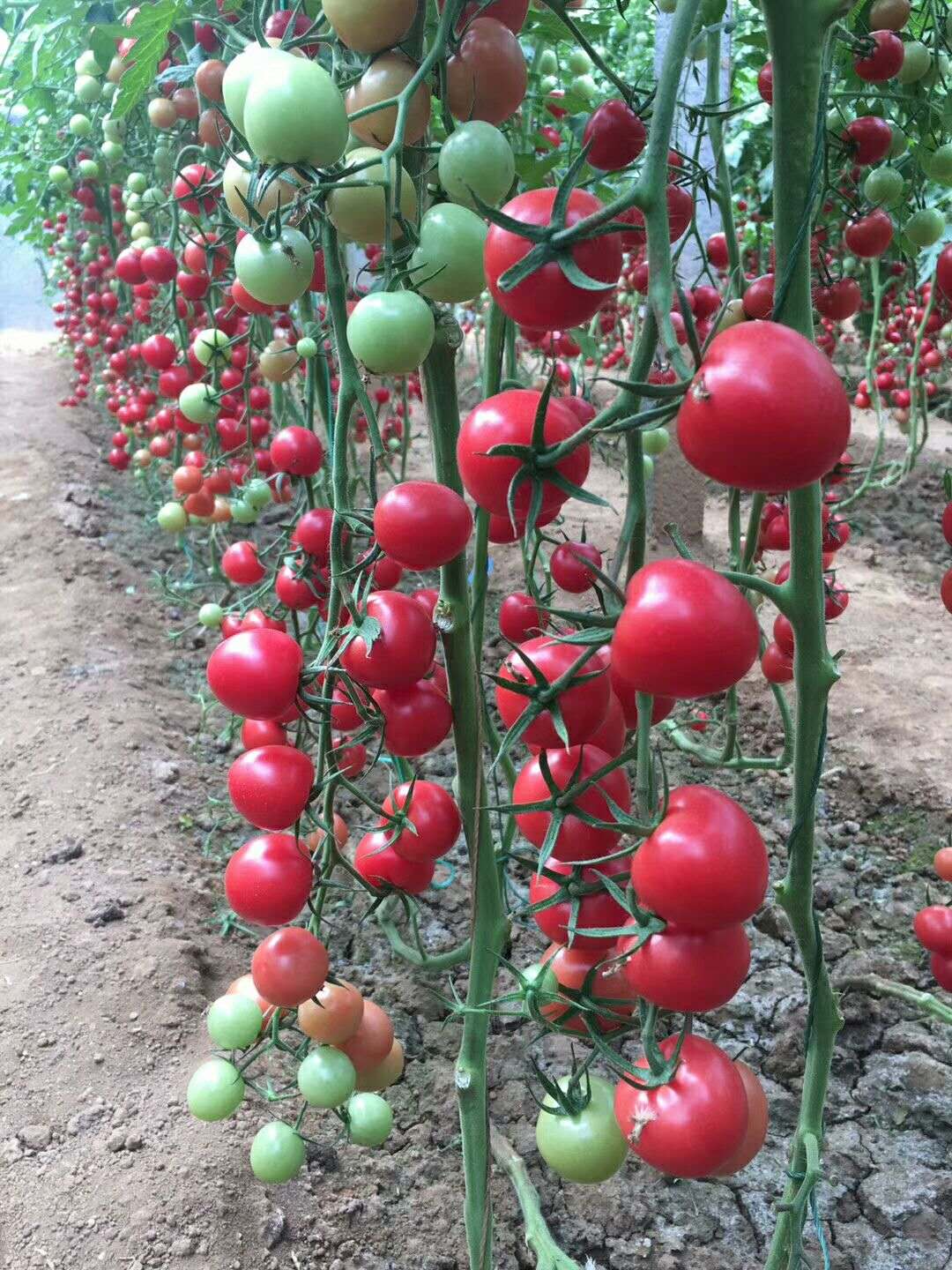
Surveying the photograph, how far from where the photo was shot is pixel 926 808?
169 cm

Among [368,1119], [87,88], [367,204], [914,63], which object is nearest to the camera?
[367,204]

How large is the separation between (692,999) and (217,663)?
1.23 feet

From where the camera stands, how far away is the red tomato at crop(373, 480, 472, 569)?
0.58 meters

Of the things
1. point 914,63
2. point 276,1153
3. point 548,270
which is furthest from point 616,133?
point 276,1153

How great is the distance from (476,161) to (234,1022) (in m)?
0.67

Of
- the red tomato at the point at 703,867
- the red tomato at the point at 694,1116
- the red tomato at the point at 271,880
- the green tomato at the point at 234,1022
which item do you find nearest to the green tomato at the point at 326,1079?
the green tomato at the point at 234,1022

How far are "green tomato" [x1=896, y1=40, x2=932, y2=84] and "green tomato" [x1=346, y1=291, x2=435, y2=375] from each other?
71 centimetres

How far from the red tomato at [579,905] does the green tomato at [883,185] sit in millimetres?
852

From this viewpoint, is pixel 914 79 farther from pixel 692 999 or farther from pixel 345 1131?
pixel 345 1131

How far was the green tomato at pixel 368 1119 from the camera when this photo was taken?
0.86m

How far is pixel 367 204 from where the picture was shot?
1.93ft

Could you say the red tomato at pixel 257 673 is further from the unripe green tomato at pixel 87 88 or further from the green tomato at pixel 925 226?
the unripe green tomato at pixel 87 88

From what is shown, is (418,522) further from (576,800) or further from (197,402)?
(197,402)

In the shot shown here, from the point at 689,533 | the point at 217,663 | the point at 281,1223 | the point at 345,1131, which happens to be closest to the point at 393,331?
the point at 217,663
